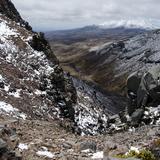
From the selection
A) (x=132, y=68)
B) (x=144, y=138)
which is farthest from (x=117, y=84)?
(x=144, y=138)

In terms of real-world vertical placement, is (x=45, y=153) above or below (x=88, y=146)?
above

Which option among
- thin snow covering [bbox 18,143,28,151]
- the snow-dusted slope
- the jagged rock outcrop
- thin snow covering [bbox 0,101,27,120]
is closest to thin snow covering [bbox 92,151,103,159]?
thin snow covering [bbox 18,143,28,151]

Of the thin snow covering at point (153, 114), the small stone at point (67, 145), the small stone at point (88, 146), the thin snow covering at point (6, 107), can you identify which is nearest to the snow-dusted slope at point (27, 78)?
the thin snow covering at point (6, 107)

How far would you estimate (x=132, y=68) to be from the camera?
179375 millimetres

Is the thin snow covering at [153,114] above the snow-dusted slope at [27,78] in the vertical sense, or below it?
below

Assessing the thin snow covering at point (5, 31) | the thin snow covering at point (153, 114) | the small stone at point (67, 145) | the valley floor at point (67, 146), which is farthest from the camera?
the thin snow covering at point (5, 31)

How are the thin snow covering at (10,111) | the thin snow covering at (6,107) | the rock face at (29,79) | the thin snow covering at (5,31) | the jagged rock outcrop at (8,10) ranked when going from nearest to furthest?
the thin snow covering at (10,111) → the thin snow covering at (6,107) → the rock face at (29,79) → the thin snow covering at (5,31) → the jagged rock outcrop at (8,10)

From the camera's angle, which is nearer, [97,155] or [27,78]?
[97,155]

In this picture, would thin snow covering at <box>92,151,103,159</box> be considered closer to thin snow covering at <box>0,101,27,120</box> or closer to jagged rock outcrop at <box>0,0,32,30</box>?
thin snow covering at <box>0,101,27,120</box>

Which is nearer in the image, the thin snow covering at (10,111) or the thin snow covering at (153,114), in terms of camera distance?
the thin snow covering at (10,111)

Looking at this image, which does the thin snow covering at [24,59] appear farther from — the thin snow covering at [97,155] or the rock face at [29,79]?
the thin snow covering at [97,155]

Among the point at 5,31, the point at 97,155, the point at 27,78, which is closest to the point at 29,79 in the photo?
the point at 27,78

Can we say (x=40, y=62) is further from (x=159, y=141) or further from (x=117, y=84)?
(x=117, y=84)

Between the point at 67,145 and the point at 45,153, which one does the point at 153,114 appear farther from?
the point at 45,153
